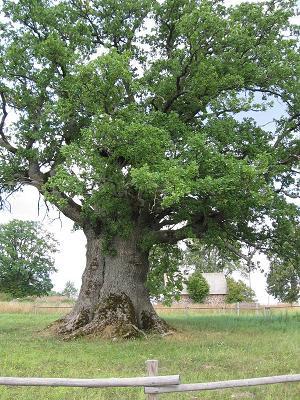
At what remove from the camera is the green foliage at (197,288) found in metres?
55.9

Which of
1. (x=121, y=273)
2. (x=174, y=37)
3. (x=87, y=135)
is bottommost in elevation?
(x=121, y=273)

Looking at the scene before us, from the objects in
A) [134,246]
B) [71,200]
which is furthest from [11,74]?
[134,246]

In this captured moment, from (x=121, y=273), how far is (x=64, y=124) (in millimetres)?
6534

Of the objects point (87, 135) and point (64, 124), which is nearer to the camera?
point (87, 135)

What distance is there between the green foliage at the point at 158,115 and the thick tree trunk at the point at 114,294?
994mm

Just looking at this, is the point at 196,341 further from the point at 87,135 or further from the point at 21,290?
the point at 21,290

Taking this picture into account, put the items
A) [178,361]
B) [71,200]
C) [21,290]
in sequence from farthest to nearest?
[21,290]
[71,200]
[178,361]

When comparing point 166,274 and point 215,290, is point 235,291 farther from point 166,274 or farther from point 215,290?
point 166,274

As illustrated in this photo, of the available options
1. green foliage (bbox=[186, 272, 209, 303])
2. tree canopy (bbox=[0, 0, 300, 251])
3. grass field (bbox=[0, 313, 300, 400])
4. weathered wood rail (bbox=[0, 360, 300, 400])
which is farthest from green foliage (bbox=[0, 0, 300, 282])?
green foliage (bbox=[186, 272, 209, 303])

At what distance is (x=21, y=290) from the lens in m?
75.6

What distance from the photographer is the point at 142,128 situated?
52.6 ft

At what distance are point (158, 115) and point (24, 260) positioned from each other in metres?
63.1

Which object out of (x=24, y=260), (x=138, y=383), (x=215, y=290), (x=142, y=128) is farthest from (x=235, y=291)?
(x=138, y=383)

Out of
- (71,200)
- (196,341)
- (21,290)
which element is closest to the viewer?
(196,341)
